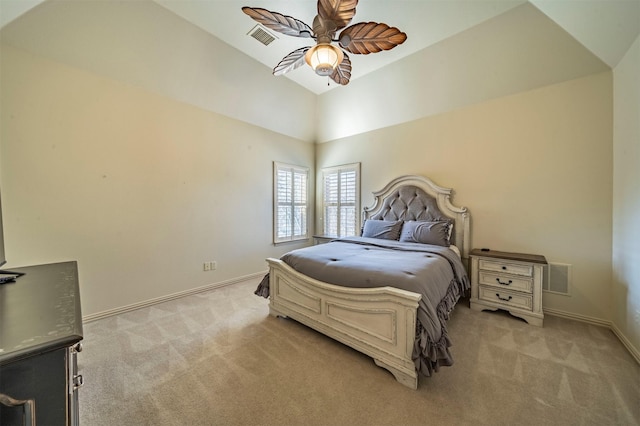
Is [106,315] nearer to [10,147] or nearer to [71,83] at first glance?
[10,147]

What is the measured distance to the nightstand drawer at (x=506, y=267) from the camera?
8.16 ft

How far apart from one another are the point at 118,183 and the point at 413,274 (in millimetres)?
3311

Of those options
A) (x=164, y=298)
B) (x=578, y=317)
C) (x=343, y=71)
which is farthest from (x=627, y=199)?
(x=164, y=298)

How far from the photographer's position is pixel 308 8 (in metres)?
2.37

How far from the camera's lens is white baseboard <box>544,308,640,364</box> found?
1.93 metres

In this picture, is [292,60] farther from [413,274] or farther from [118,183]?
[118,183]

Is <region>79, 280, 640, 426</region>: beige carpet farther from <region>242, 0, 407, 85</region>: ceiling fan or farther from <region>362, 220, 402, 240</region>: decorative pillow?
<region>242, 0, 407, 85</region>: ceiling fan

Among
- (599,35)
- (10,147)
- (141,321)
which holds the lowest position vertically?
(141,321)

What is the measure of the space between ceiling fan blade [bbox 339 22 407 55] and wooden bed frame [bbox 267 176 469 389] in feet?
6.66

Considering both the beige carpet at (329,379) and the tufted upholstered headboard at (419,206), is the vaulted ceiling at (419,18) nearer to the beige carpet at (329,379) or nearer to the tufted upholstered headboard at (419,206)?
the tufted upholstered headboard at (419,206)

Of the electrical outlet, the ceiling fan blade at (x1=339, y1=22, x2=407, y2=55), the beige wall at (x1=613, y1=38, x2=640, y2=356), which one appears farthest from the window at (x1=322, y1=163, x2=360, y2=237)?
the beige wall at (x1=613, y1=38, x2=640, y2=356)

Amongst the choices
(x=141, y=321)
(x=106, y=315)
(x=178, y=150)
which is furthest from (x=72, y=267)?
(x=178, y=150)

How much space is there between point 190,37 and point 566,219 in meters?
4.70

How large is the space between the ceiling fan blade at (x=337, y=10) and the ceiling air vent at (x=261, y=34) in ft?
3.92
